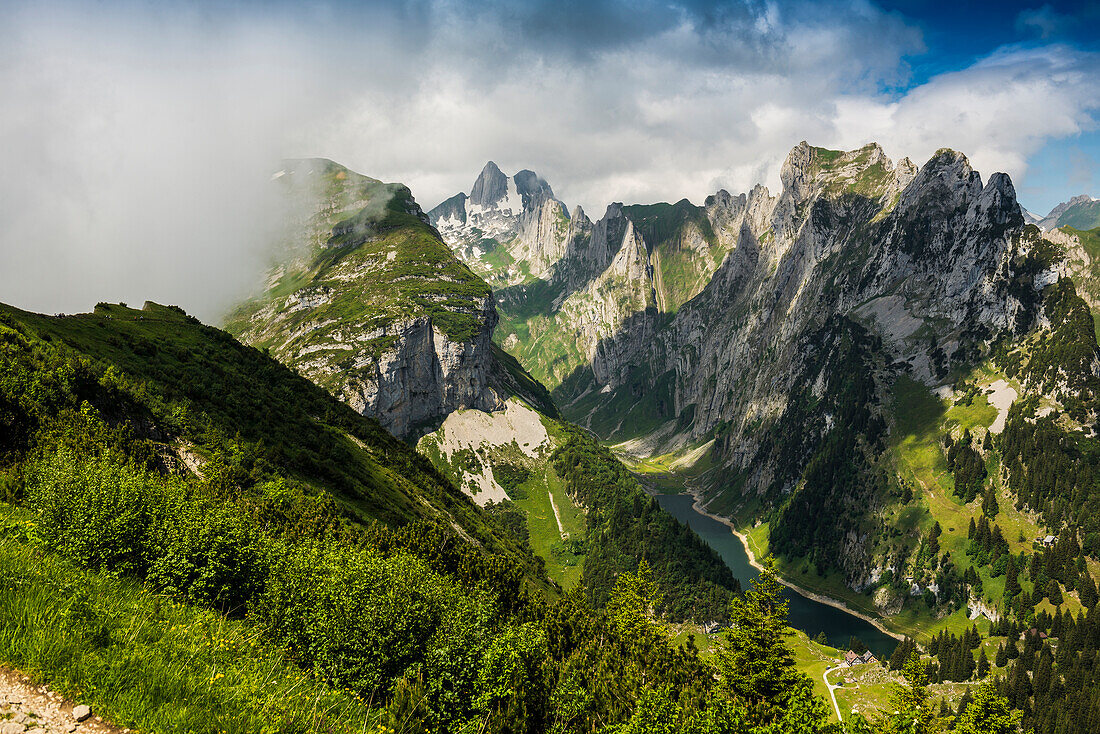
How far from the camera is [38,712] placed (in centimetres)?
891

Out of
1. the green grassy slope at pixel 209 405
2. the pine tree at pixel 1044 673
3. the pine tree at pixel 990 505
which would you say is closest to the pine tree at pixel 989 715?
the green grassy slope at pixel 209 405

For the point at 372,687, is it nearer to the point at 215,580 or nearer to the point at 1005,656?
the point at 215,580

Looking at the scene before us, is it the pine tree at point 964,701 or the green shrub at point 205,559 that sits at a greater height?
the green shrub at point 205,559

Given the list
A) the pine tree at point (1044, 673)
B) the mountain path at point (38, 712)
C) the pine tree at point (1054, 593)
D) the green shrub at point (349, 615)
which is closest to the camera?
the mountain path at point (38, 712)

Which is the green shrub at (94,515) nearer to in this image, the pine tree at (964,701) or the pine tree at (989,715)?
the pine tree at (989,715)

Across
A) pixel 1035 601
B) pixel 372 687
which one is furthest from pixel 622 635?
pixel 1035 601

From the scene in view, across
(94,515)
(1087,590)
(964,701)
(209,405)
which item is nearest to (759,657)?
(94,515)

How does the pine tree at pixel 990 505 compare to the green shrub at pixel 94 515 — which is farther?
the pine tree at pixel 990 505

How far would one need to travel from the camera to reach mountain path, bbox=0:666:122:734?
8.62 m

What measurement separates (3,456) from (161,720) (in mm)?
42761

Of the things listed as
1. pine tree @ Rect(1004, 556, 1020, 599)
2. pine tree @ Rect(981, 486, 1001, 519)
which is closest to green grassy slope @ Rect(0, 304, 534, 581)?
pine tree @ Rect(1004, 556, 1020, 599)

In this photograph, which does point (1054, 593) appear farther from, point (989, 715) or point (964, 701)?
point (989, 715)

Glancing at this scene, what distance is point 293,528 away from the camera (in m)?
45.4

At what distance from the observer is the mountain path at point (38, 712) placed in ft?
28.3
